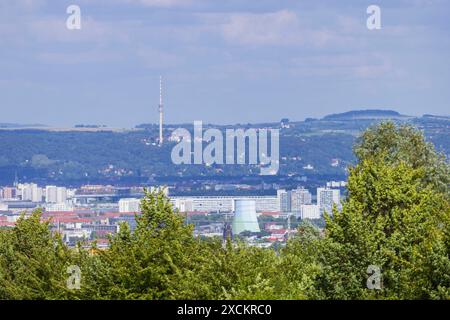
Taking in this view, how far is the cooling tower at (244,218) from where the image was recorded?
120375 mm

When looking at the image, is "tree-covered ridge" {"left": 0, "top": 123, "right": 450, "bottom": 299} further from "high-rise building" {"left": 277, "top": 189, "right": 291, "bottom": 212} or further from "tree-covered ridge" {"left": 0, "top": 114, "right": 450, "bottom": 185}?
"tree-covered ridge" {"left": 0, "top": 114, "right": 450, "bottom": 185}

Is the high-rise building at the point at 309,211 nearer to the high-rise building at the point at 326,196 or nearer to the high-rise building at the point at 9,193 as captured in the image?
the high-rise building at the point at 326,196

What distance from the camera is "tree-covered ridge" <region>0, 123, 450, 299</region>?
33.7 metres

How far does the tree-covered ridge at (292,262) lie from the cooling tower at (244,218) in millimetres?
74806

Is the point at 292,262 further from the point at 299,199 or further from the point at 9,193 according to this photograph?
the point at 9,193

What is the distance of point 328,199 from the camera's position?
142250 mm

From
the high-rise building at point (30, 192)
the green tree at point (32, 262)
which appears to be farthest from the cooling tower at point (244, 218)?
the green tree at point (32, 262)

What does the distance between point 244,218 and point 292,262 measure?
8397cm

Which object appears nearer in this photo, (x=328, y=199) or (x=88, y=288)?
(x=88, y=288)

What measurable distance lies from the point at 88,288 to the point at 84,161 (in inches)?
6033

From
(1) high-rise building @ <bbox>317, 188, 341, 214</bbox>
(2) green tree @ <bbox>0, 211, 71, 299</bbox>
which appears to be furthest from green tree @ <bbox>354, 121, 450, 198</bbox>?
(1) high-rise building @ <bbox>317, 188, 341, 214</bbox>

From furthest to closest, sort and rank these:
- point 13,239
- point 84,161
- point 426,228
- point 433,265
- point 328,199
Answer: point 84,161
point 328,199
point 13,239
point 426,228
point 433,265
